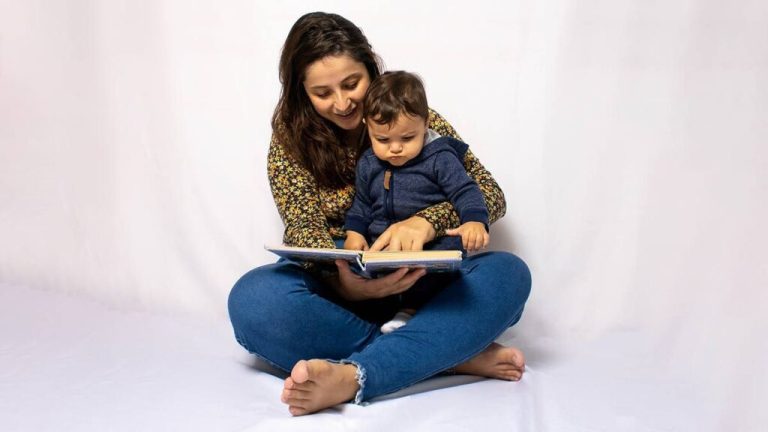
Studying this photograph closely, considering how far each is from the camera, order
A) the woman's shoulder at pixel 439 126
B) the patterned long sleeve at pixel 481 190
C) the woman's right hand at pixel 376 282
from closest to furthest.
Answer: the woman's right hand at pixel 376 282
the patterned long sleeve at pixel 481 190
the woman's shoulder at pixel 439 126

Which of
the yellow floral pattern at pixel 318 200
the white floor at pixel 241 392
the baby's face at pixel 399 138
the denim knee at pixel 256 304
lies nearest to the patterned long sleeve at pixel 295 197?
the yellow floral pattern at pixel 318 200

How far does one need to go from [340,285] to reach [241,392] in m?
0.31

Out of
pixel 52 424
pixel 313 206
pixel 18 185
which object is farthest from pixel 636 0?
pixel 18 185

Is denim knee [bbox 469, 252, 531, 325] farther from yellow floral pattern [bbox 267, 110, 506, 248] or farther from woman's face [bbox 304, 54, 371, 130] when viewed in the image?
woman's face [bbox 304, 54, 371, 130]

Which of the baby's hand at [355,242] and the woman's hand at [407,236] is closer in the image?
the woman's hand at [407,236]

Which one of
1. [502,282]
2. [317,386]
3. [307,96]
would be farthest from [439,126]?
[317,386]

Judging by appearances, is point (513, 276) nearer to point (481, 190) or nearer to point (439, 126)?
point (481, 190)

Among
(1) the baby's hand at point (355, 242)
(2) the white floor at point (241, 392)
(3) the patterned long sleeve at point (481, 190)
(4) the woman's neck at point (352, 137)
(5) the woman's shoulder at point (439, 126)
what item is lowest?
(2) the white floor at point (241, 392)

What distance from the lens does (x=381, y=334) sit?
166 cm

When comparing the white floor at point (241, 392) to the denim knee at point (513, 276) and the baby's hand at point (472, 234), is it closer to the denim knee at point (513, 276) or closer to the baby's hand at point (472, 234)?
the denim knee at point (513, 276)

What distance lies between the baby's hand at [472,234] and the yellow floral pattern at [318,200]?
76 millimetres

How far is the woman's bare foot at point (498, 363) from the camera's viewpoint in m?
1.65

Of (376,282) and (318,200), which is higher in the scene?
(318,200)

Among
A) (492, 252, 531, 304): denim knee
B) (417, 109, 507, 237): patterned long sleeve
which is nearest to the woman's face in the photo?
(417, 109, 507, 237): patterned long sleeve
